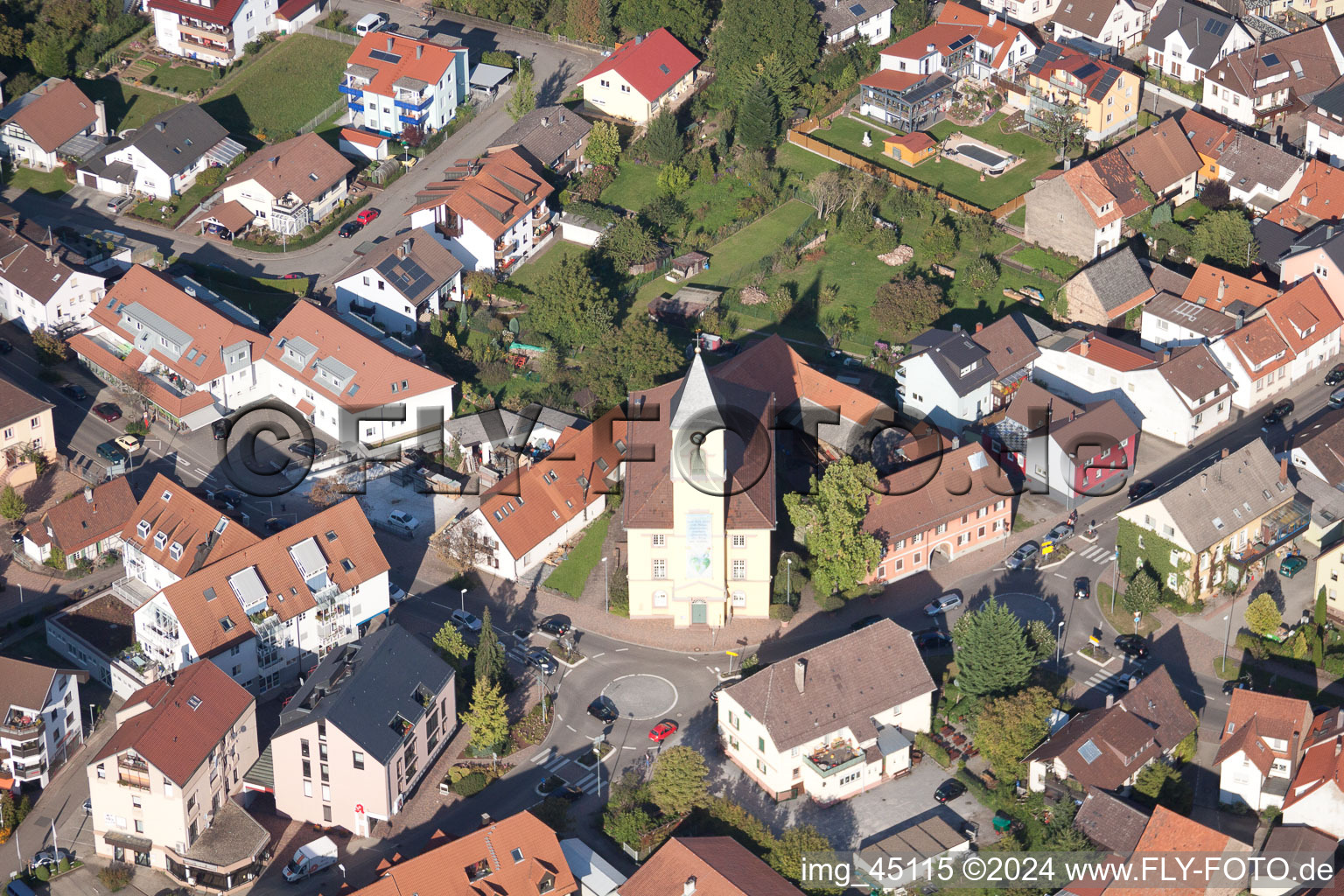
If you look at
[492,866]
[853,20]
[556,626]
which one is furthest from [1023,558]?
[853,20]

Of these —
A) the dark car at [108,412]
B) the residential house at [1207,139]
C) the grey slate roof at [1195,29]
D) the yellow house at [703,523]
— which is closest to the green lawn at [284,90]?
the dark car at [108,412]

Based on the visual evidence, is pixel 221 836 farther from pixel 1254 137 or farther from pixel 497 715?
pixel 1254 137

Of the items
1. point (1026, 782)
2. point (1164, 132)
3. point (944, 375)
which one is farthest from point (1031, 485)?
point (1164, 132)

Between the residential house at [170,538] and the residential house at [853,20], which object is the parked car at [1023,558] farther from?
the residential house at [853,20]

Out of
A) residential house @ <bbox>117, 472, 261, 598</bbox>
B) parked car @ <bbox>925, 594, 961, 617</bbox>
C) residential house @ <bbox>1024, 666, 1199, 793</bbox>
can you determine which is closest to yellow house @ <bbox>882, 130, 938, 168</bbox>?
parked car @ <bbox>925, 594, 961, 617</bbox>

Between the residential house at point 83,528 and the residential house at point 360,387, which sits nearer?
the residential house at point 83,528

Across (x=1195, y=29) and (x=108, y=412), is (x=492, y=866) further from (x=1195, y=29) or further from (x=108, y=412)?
(x=1195, y=29)
